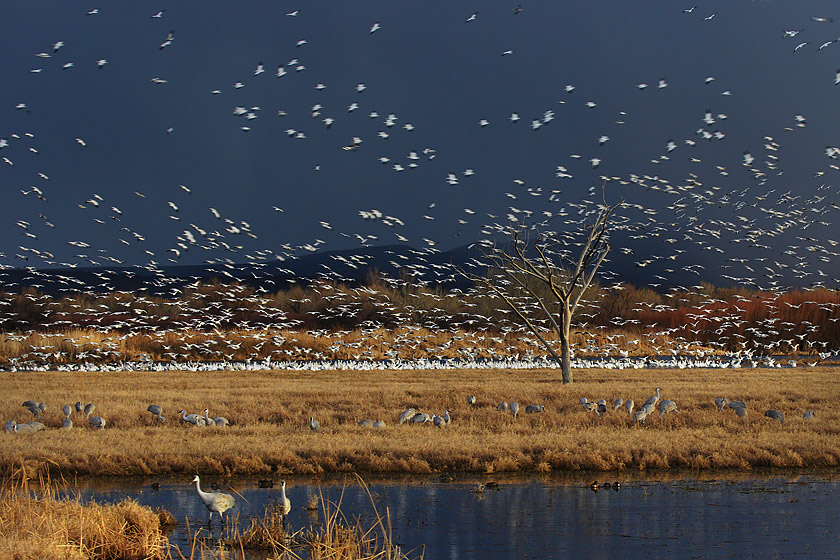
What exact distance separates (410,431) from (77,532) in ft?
28.8

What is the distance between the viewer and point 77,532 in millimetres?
9938

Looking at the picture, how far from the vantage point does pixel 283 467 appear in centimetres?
1511

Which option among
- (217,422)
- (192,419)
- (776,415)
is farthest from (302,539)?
(776,415)

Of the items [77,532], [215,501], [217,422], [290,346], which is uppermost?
[290,346]

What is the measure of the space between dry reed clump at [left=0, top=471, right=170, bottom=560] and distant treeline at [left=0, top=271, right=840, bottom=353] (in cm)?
3540

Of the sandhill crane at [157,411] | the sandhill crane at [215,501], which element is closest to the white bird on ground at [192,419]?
the sandhill crane at [157,411]

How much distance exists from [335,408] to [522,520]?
35.6ft

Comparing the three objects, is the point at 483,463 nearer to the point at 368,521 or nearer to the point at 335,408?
the point at 368,521

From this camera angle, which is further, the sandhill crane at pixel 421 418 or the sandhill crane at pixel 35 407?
the sandhill crane at pixel 35 407

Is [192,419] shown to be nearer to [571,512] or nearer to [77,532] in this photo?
[77,532]

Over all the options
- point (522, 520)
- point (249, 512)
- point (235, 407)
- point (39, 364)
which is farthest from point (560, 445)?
point (39, 364)

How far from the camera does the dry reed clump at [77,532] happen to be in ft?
29.6

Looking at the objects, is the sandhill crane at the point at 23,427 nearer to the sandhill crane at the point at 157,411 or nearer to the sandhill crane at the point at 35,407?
the sandhill crane at the point at 35,407

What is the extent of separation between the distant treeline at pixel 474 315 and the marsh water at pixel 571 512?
32277 millimetres
